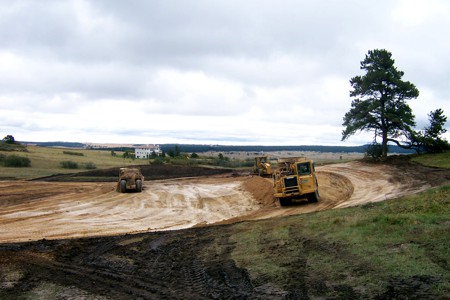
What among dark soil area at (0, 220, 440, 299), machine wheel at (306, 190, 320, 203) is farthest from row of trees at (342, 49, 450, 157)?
dark soil area at (0, 220, 440, 299)

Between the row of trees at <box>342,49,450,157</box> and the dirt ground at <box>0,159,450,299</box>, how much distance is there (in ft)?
26.7

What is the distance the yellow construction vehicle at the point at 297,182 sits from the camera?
2411cm

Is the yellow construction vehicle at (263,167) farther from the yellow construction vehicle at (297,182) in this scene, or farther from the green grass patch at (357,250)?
the green grass patch at (357,250)

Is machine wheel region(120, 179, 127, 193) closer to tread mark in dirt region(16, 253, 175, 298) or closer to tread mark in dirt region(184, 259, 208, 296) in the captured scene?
tread mark in dirt region(16, 253, 175, 298)

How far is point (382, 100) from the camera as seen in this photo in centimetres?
4294

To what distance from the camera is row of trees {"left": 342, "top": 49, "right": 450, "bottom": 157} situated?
138 feet

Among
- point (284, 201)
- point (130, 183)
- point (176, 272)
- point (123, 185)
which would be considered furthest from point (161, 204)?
point (176, 272)

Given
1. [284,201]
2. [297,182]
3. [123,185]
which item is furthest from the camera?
[123,185]

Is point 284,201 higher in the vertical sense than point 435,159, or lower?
lower

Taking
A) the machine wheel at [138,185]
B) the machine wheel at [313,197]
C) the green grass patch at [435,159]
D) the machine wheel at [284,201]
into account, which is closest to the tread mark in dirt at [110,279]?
the machine wheel at [284,201]

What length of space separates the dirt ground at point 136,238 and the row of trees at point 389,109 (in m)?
8.14

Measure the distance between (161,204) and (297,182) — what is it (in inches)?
365

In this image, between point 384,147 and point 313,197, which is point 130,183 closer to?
point 313,197

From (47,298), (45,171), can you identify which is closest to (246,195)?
(47,298)
